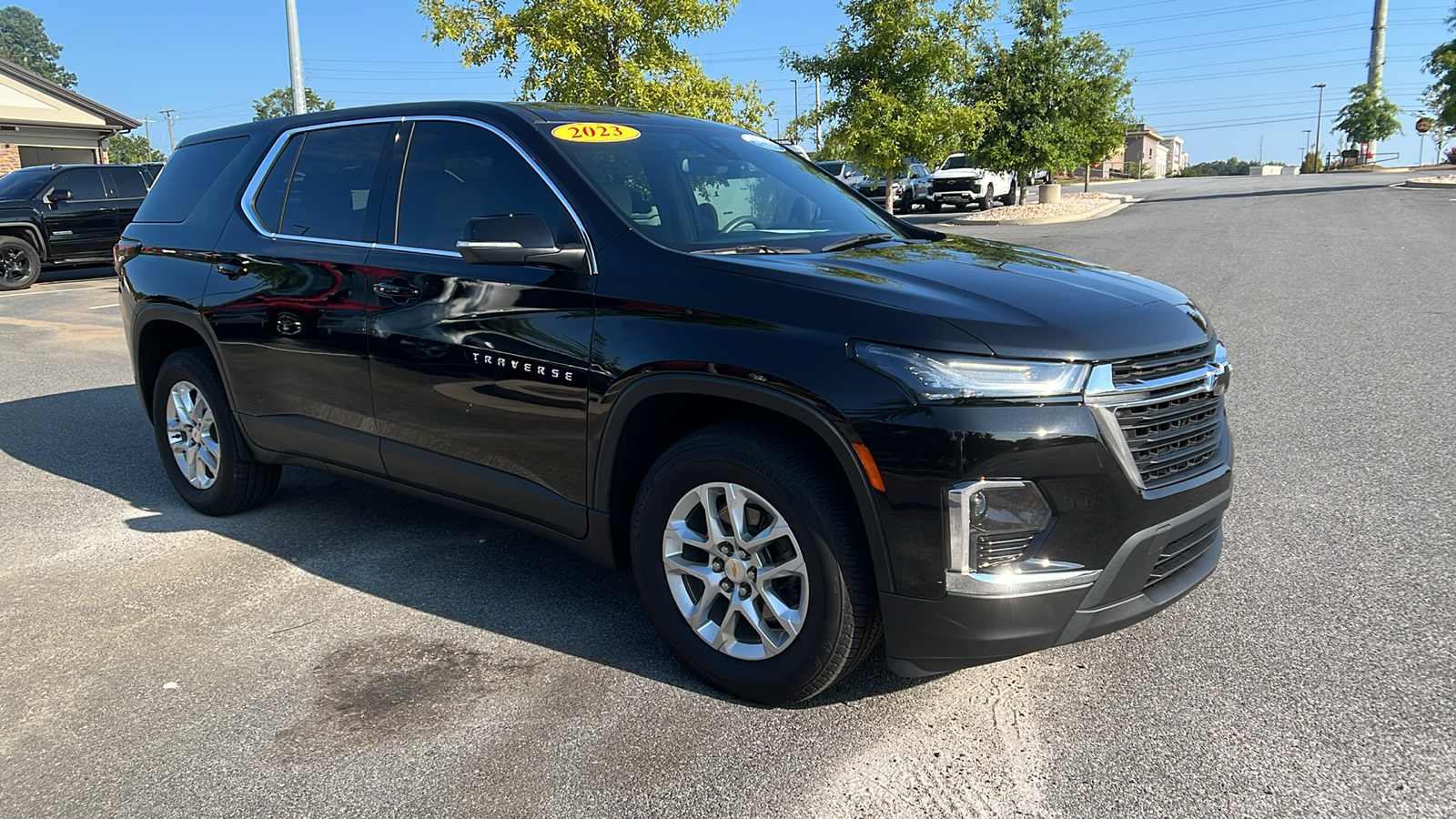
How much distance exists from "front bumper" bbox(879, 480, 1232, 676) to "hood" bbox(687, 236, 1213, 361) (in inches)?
21.3

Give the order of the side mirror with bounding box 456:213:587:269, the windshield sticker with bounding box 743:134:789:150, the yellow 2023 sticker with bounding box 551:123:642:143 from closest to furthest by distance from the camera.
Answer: the side mirror with bounding box 456:213:587:269 < the yellow 2023 sticker with bounding box 551:123:642:143 < the windshield sticker with bounding box 743:134:789:150

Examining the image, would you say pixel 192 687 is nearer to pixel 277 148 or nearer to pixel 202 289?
pixel 202 289

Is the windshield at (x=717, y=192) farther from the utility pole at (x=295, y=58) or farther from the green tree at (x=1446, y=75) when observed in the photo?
the green tree at (x=1446, y=75)

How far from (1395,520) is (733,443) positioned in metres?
3.18

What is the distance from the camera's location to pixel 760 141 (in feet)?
15.1

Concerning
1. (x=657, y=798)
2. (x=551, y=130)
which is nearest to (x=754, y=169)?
(x=551, y=130)

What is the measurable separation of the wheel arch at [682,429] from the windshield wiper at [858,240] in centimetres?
74

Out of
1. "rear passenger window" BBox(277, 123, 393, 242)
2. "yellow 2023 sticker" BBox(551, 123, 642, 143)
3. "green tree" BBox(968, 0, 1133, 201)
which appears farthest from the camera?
"green tree" BBox(968, 0, 1133, 201)

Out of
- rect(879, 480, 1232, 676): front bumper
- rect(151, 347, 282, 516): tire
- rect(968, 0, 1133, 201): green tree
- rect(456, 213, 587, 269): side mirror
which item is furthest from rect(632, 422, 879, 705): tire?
rect(968, 0, 1133, 201): green tree

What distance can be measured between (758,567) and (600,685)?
70 cm

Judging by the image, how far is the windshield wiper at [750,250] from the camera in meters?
3.35

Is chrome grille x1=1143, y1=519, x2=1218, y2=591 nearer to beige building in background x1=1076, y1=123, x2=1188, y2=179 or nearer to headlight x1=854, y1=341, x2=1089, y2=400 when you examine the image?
headlight x1=854, y1=341, x2=1089, y2=400

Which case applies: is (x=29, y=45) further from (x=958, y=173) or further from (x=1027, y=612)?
(x=1027, y=612)

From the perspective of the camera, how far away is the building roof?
30.1m
